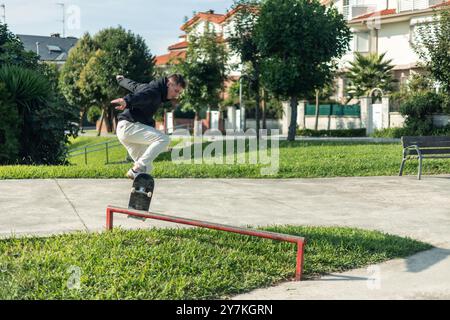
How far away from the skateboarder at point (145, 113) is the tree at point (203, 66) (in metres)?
29.7

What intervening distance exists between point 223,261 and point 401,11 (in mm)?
36737

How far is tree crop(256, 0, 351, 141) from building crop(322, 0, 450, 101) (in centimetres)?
1141

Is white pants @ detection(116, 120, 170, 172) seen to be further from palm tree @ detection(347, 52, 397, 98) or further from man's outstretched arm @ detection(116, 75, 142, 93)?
palm tree @ detection(347, 52, 397, 98)

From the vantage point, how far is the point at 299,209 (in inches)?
358

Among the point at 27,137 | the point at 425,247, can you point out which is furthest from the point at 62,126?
the point at 425,247

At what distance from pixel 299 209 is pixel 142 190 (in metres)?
3.20

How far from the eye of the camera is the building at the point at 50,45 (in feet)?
264

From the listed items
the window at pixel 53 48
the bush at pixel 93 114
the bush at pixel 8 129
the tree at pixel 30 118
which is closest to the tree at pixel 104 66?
the bush at pixel 93 114

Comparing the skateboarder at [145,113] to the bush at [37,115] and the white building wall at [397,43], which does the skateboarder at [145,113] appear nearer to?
the bush at [37,115]

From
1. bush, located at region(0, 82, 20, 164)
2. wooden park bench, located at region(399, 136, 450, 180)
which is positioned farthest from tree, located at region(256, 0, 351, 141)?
bush, located at region(0, 82, 20, 164)

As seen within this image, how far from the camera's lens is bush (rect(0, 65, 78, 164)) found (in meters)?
15.5

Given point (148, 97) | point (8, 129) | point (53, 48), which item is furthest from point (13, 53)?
point (53, 48)

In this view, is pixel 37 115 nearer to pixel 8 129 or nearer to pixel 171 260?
pixel 8 129
